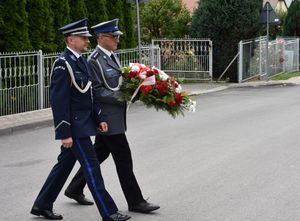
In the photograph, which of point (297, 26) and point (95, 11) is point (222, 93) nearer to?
point (95, 11)

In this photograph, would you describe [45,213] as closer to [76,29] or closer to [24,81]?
[76,29]

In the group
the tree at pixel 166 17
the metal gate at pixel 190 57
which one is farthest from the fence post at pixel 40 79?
the tree at pixel 166 17

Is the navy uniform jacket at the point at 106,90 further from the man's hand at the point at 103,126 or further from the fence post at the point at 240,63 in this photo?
the fence post at the point at 240,63

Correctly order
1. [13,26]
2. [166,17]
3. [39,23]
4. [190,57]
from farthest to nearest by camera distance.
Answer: [166,17] → [190,57] → [39,23] → [13,26]

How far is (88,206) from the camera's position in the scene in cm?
663

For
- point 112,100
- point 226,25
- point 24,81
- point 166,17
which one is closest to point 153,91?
point 112,100

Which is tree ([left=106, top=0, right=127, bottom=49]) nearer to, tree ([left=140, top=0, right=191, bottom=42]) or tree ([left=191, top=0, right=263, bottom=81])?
tree ([left=191, top=0, right=263, bottom=81])

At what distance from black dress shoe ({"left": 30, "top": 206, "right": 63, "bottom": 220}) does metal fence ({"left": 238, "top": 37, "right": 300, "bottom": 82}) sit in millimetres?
17634

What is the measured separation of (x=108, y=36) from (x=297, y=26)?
106 ft

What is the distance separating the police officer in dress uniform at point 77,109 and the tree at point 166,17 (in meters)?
23.0

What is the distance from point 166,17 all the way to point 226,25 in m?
5.58

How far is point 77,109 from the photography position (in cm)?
586

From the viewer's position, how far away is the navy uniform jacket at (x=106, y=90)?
20.1 feet

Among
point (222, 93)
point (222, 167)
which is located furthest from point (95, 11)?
point (222, 167)
